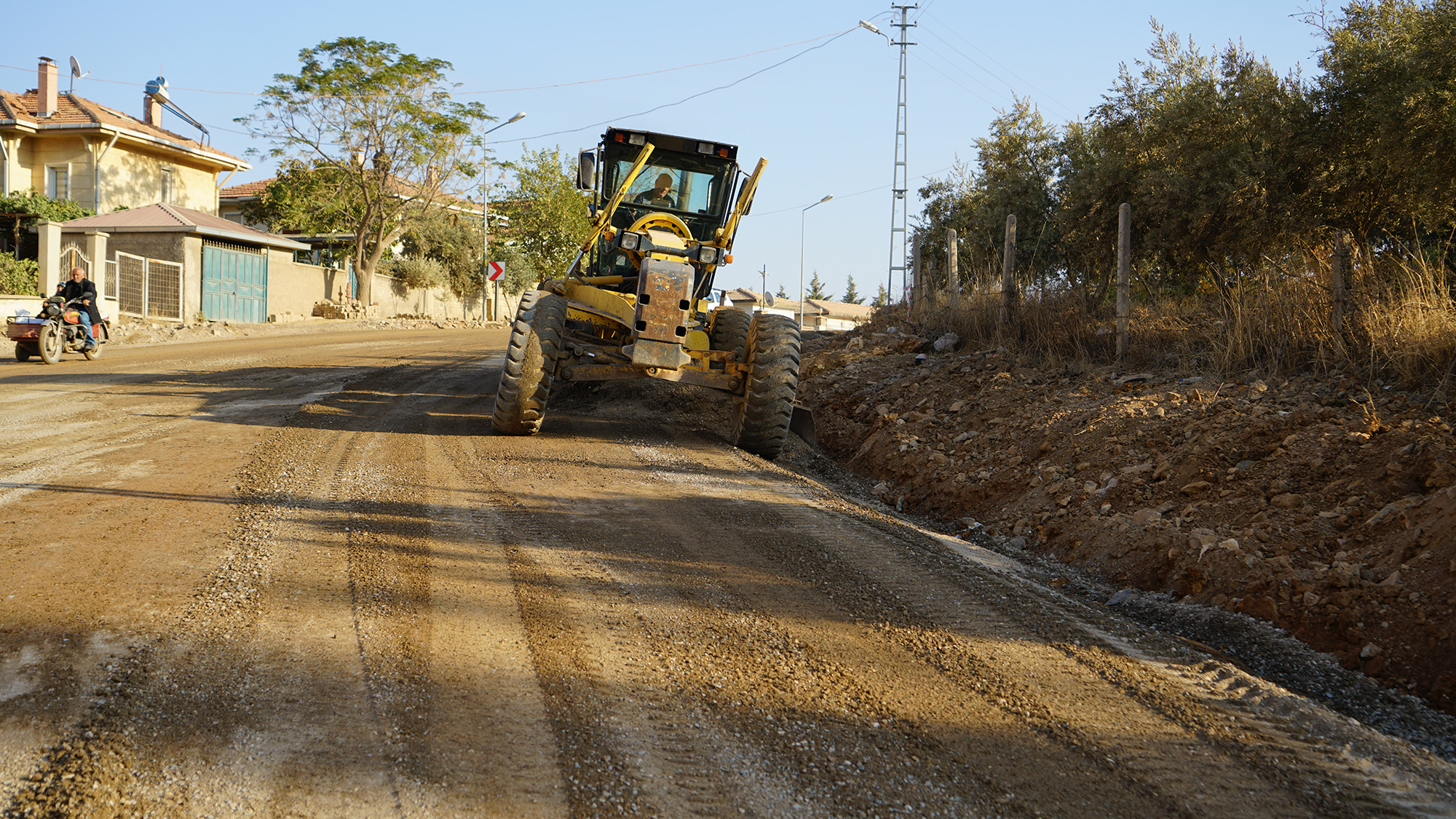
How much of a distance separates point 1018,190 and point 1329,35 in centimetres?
850

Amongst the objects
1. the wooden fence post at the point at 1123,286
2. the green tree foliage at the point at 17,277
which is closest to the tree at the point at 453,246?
the green tree foliage at the point at 17,277

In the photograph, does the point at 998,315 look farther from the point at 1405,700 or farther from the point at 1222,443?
the point at 1405,700

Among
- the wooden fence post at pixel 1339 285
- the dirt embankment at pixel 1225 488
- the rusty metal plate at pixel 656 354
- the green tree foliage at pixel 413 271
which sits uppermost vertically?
the green tree foliage at pixel 413 271

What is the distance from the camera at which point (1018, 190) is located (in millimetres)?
20375

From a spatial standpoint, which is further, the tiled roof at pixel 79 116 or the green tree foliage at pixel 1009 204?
the tiled roof at pixel 79 116

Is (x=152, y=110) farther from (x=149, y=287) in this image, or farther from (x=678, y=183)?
(x=678, y=183)

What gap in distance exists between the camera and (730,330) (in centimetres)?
977

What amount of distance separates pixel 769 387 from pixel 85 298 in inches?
494

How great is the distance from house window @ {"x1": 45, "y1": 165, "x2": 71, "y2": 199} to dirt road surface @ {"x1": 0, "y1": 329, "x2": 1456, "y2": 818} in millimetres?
31399

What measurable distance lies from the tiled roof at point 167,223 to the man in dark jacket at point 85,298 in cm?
1211

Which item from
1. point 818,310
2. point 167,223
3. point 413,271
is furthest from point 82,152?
point 818,310

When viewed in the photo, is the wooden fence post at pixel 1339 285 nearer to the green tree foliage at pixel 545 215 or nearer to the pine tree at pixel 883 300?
the pine tree at pixel 883 300

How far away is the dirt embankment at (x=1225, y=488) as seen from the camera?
466 cm

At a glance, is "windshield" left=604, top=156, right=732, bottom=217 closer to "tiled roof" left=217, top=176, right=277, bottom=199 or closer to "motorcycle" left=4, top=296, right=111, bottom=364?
"motorcycle" left=4, top=296, right=111, bottom=364
